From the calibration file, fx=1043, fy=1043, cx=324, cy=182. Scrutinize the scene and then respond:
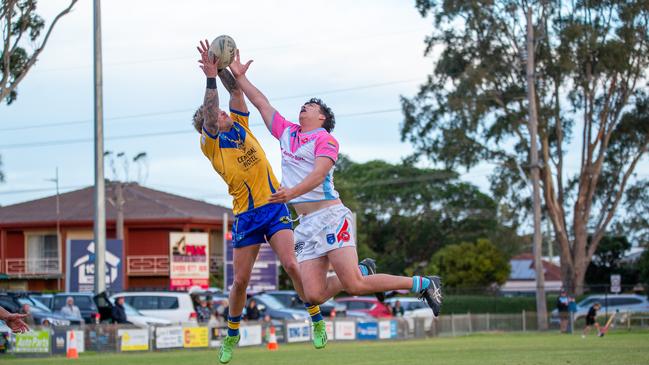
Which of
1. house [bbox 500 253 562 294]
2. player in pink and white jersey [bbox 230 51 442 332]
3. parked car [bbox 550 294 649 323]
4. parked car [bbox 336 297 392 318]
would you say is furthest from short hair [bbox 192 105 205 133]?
house [bbox 500 253 562 294]

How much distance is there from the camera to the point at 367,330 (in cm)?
3416

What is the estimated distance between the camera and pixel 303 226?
35.6 ft

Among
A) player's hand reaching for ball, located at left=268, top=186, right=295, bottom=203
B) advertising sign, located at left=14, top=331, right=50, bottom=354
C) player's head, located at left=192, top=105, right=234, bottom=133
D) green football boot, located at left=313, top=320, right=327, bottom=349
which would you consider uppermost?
player's head, located at left=192, top=105, right=234, bottom=133

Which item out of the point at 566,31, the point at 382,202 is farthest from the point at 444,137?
the point at 382,202

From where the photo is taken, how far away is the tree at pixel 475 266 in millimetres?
59812

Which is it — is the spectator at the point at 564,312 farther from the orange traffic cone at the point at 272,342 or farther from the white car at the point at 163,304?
the orange traffic cone at the point at 272,342

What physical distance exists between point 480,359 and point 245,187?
8.31 meters

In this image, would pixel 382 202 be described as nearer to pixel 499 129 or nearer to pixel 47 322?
pixel 499 129

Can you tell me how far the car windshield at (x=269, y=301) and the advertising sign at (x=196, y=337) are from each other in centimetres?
860

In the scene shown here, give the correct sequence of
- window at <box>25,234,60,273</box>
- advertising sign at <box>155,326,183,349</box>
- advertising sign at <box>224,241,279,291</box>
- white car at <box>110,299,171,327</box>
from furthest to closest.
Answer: window at <box>25,234,60,273</box> → advertising sign at <box>224,241,279,291</box> → white car at <box>110,299,171,327</box> → advertising sign at <box>155,326,183,349</box>

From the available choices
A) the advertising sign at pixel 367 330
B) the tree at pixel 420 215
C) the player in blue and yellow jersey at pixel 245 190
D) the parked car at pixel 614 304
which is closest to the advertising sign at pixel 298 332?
the advertising sign at pixel 367 330

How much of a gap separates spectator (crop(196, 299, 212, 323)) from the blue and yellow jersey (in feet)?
71.4

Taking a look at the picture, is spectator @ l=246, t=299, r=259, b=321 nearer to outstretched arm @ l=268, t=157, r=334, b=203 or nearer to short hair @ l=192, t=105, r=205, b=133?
short hair @ l=192, t=105, r=205, b=133

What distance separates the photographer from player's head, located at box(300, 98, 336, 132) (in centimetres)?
1091
